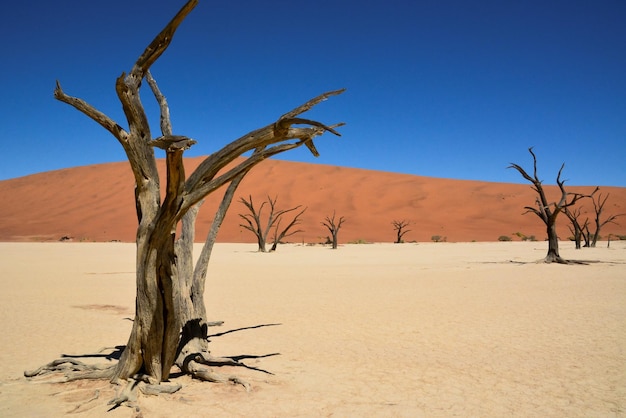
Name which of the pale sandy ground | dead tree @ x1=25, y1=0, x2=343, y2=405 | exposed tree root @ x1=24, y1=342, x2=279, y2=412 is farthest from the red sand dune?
dead tree @ x1=25, y1=0, x2=343, y2=405

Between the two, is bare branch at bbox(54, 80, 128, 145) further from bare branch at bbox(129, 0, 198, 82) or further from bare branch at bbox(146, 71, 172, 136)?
bare branch at bbox(146, 71, 172, 136)

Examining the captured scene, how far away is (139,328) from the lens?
4133 mm

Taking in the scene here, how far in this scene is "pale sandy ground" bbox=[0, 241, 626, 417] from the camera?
4.04m

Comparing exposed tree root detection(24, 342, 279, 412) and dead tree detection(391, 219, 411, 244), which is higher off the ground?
dead tree detection(391, 219, 411, 244)

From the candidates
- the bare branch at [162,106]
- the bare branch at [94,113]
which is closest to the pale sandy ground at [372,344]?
the bare branch at [94,113]

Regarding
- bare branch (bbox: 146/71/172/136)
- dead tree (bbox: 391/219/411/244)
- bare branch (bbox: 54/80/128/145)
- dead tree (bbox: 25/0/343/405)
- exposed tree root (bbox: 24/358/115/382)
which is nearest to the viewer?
dead tree (bbox: 25/0/343/405)

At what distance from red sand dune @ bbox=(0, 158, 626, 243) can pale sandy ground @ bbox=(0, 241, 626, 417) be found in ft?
94.9

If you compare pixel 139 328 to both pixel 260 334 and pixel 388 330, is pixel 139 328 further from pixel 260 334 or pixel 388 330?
pixel 388 330

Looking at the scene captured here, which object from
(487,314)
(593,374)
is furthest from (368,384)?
(487,314)

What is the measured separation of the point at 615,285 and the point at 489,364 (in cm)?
792

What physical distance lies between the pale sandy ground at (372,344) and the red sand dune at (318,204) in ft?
94.9

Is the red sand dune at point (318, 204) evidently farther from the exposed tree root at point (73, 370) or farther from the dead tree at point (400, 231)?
the exposed tree root at point (73, 370)

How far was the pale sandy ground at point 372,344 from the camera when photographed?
4.04 metres

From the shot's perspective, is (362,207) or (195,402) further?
(362,207)
